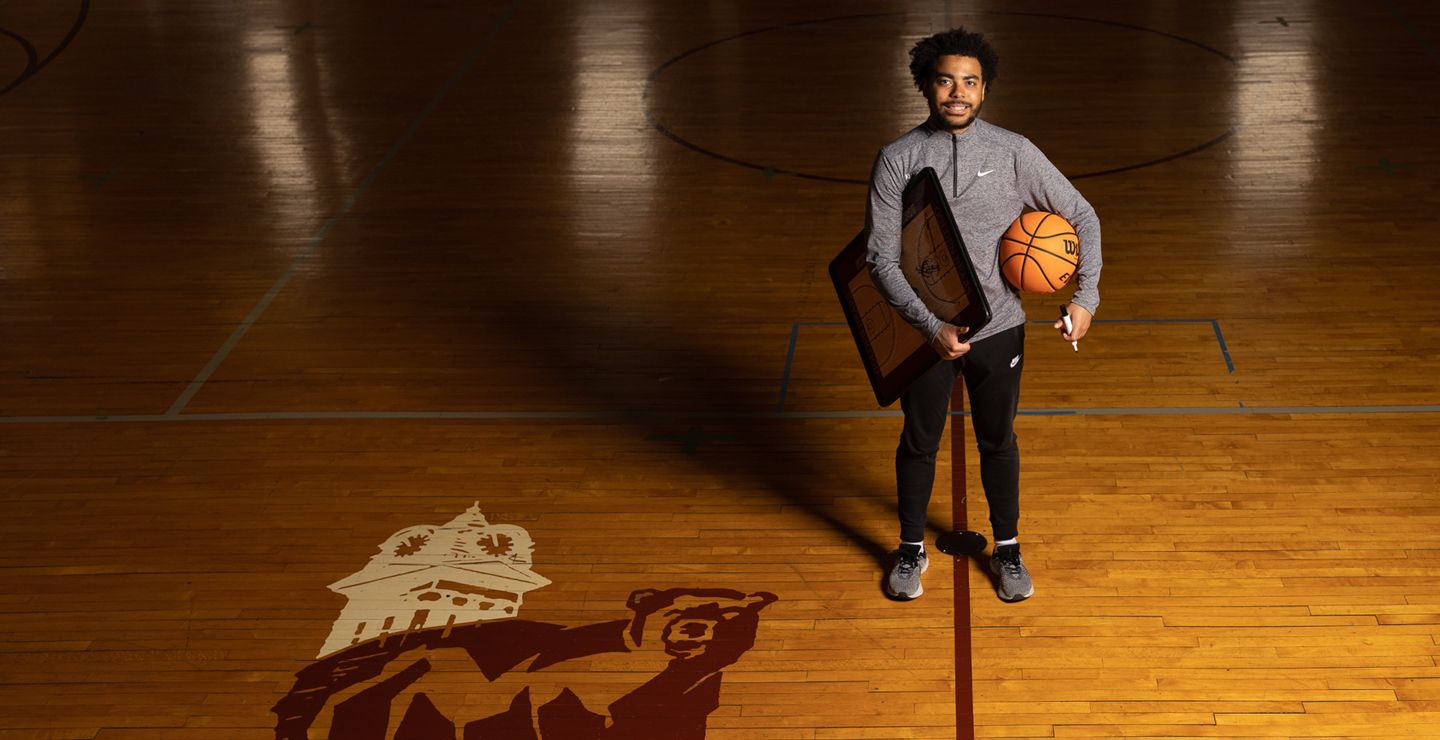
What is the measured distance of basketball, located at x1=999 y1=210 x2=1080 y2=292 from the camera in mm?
2816

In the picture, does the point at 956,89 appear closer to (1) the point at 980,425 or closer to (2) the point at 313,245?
(1) the point at 980,425

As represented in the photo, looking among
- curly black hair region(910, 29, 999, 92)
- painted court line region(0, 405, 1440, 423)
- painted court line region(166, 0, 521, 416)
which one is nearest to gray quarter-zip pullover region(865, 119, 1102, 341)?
curly black hair region(910, 29, 999, 92)

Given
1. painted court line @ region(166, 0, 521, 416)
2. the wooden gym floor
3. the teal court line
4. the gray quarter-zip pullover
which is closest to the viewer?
Answer: the gray quarter-zip pullover

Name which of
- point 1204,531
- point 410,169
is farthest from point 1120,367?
point 410,169

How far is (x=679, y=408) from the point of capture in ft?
14.5

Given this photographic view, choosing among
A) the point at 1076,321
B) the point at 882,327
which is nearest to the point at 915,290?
the point at 882,327

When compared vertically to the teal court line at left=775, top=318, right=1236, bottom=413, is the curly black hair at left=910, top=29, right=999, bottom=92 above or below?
above

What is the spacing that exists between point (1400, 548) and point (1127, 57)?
17.2 feet

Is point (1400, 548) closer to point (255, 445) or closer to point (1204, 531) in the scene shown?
point (1204, 531)

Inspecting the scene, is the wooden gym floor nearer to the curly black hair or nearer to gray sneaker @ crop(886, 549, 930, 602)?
gray sneaker @ crop(886, 549, 930, 602)

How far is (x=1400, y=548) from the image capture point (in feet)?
11.3

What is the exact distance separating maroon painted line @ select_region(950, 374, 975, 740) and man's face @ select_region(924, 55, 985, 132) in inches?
53.2

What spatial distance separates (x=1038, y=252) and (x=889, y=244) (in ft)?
1.13

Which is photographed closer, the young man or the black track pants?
the young man
